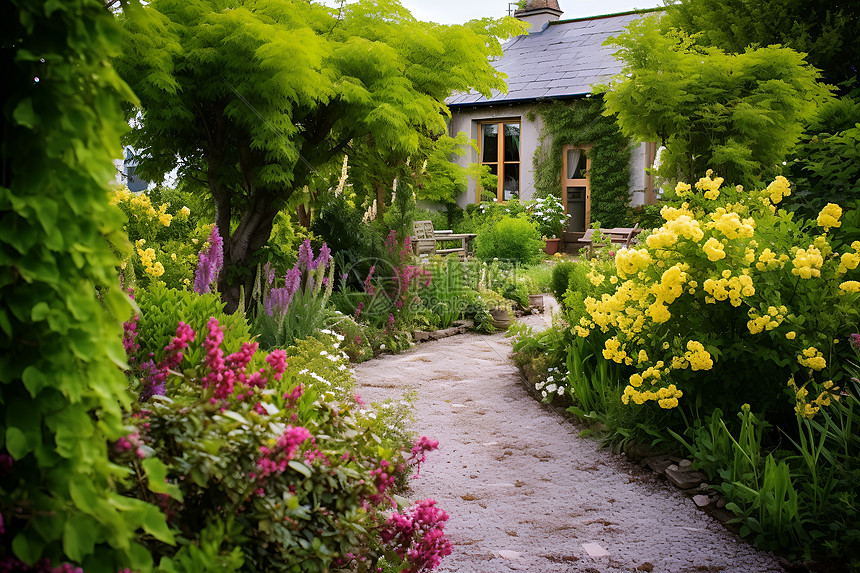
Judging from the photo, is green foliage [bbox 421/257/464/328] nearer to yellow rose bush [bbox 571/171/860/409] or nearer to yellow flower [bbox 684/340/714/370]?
yellow rose bush [bbox 571/171/860/409]

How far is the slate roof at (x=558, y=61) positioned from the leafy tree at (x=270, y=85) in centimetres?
989

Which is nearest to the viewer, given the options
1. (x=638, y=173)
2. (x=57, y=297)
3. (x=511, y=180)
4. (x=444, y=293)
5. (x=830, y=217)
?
(x=57, y=297)

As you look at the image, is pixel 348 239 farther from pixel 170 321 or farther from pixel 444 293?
pixel 170 321

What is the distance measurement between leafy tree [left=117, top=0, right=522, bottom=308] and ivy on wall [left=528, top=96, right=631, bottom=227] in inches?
369

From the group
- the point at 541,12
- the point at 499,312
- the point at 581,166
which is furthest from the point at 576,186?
the point at 499,312

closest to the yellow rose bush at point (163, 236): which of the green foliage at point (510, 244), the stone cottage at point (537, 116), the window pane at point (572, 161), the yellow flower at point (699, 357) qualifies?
the yellow flower at point (699, 357)

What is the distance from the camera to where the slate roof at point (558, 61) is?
58.0 feet

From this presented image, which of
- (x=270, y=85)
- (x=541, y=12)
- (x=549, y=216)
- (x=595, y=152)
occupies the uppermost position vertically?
(x=541, y=12)

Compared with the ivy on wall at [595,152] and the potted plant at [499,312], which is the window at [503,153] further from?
the potted plant at [499,312]

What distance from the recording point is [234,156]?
23.8 ft

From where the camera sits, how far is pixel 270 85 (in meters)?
6.05

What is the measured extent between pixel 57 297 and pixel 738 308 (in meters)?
3.37

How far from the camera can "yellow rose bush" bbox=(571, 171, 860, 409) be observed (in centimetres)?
345

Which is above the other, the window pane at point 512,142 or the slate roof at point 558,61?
the slate roof at point 558,61
